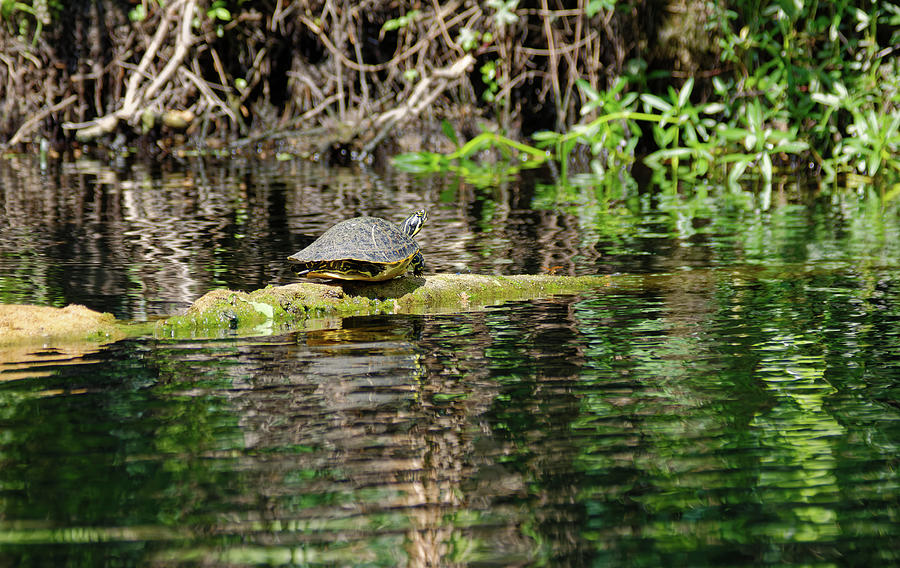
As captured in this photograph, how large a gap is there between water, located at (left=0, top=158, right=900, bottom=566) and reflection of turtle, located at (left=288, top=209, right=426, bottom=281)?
256 mm

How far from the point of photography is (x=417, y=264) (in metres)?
4.67

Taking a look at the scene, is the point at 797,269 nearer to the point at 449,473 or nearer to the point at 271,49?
the point at 449,473

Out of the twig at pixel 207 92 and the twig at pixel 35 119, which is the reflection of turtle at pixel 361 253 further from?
the twig at pixel 35 119

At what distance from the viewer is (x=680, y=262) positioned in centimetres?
556

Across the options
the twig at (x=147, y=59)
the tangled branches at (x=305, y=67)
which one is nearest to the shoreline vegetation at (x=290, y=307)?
the tangled branches at (x=305, y=67)

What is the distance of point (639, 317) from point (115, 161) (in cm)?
1032

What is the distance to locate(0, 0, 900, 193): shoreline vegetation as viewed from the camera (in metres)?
10.3

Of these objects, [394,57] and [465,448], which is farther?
[394,57]

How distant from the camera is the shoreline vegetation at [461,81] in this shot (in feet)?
33.8

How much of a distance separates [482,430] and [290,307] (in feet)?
5.30

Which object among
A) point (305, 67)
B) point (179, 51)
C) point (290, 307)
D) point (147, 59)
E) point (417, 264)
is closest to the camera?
point (290, 307)

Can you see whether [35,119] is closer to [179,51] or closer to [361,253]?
[179,51]

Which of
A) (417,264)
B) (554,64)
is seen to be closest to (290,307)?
(417,264)

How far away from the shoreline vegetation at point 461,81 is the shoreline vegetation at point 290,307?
5.01 meters
